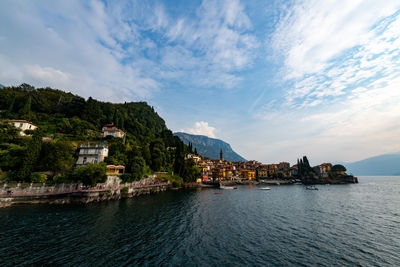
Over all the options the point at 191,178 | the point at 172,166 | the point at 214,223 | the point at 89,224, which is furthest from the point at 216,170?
the point at 89,224

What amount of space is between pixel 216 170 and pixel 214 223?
276 ft

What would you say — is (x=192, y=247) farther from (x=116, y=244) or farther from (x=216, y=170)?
(x=216, y=170)

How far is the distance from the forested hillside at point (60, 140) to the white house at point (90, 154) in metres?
2.06

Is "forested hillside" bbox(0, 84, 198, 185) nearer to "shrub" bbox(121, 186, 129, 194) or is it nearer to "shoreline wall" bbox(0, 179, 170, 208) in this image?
"shoreline wall" bbox(0, 179, 170, 208)

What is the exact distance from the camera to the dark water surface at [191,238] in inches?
590

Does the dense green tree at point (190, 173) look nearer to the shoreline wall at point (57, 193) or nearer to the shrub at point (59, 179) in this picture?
the shoreline wall at point (57, 193)

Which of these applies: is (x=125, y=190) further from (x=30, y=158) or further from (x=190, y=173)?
(x=190, y=173)

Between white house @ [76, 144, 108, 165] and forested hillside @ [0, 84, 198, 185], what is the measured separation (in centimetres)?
206

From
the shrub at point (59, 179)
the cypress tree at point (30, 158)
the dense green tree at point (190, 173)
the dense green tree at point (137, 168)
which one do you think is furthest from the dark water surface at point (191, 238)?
the dense green tree at point (190, 173)

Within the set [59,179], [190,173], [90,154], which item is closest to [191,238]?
[59,179]

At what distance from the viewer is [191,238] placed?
20.0 meters

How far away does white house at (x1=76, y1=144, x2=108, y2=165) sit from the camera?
4931 centimetres

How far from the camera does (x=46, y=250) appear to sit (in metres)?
15.5

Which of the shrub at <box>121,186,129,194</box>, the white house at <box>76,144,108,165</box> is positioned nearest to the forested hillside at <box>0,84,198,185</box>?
the white house at <box>76,144,108,165</box>
